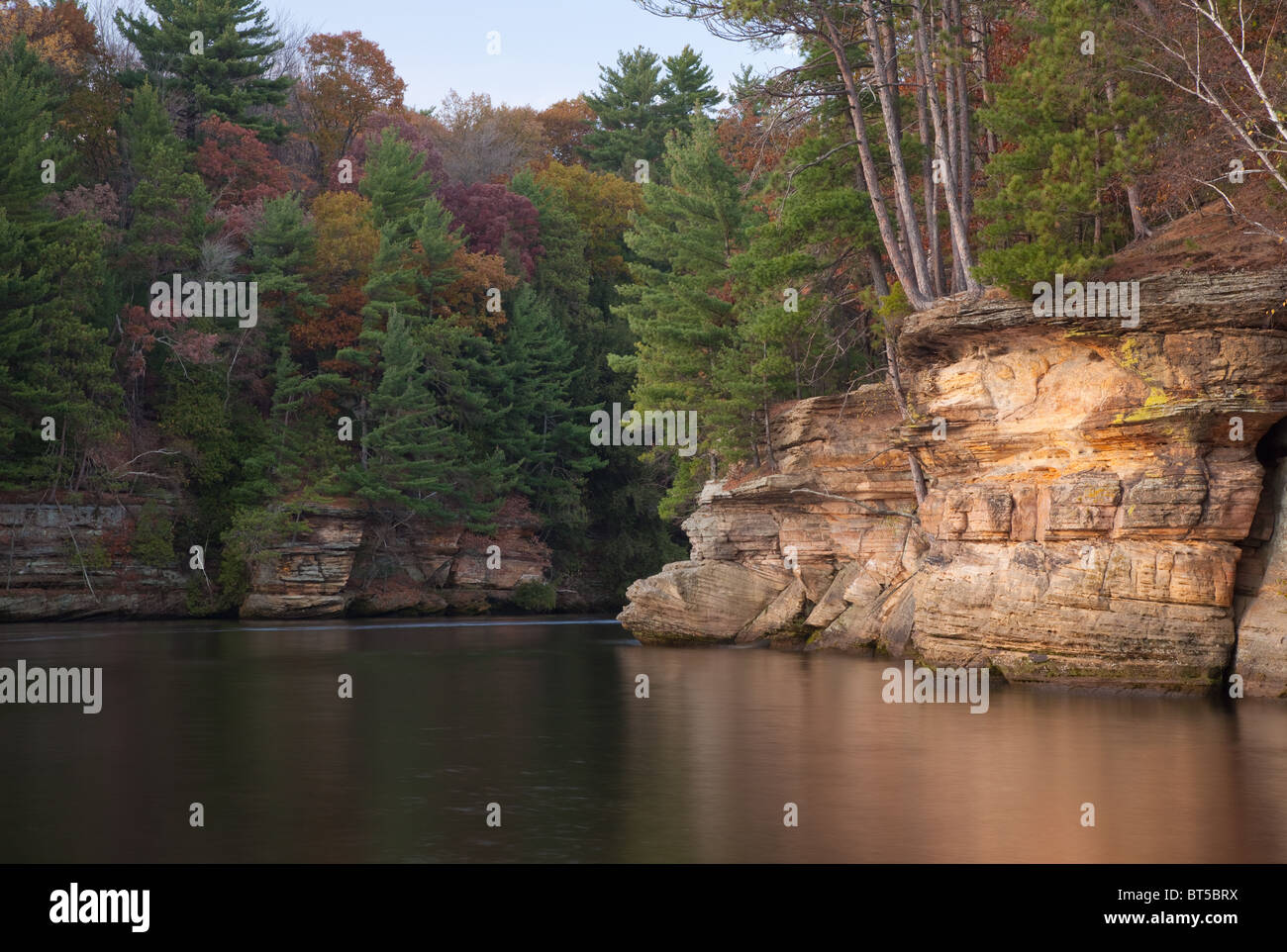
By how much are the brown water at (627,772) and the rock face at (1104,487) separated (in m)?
1.33

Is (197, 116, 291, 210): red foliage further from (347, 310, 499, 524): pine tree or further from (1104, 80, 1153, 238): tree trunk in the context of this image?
(1104, 80, 1153, 238): tree trunk

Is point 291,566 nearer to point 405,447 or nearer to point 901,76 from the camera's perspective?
point 405,447

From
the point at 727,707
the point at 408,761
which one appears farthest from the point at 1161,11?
the point at 408,761

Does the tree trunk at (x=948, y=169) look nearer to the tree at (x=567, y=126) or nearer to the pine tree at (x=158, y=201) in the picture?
the pine tree at (x=158, y=201)

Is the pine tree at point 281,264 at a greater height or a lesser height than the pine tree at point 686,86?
lesser

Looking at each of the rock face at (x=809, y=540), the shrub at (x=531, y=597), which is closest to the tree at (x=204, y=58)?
the shrub at (x=531, y=597)

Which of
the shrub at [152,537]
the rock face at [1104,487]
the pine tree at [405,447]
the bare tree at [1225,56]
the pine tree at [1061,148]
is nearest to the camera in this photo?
the rock face at [1104,487]

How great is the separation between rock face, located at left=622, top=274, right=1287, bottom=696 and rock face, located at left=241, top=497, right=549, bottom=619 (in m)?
28.0

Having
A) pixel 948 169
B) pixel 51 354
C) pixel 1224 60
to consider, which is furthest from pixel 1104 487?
pixel 51 354

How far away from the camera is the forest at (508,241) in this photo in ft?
86.9

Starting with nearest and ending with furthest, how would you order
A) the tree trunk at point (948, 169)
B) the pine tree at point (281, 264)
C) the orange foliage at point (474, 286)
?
the tree trunk at point (948, 169), the pine tree at point (281, 264), the orange foliage at point (474, 286)

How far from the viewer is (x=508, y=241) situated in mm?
66312

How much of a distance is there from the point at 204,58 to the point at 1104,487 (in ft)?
158

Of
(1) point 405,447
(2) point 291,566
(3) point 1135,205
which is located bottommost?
(2) point 291,566
